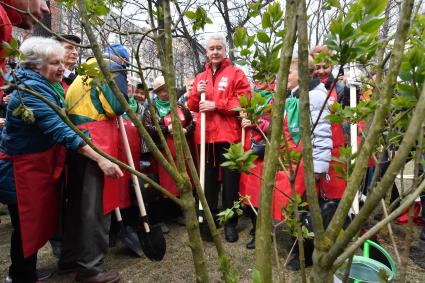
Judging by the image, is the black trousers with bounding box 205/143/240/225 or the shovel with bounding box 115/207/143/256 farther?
the black trousers with bounding box 205/143/240/225

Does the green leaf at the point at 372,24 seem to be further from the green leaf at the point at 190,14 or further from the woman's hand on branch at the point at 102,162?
the woman's hand on branch at the point at 102,162

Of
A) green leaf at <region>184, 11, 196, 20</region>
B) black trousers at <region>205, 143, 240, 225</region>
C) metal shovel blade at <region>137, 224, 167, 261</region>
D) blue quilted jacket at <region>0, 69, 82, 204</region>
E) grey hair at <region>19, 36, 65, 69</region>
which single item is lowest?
metal shovel blade at <region>137, 224, 167, 261</region>

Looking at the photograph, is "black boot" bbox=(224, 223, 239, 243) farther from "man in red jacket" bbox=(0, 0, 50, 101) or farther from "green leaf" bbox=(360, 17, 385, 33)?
"green leaf" bbox=(360, 17, 385, 33)

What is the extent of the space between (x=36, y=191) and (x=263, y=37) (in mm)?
1998

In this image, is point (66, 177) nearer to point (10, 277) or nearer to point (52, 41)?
point (10, 277)

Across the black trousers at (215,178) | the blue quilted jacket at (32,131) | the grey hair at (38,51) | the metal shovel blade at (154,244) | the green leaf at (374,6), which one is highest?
the grey hair at (38,51)

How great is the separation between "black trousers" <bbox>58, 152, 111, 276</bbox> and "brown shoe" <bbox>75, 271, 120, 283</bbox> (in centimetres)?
3

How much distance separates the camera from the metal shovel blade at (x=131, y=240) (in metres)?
3.08

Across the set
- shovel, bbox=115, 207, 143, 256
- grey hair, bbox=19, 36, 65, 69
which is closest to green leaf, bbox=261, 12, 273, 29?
grey hair, bbox=19, 36, 65, 69

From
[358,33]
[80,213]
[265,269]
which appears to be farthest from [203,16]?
[80,213]

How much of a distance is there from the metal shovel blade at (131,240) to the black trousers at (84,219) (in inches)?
20.5

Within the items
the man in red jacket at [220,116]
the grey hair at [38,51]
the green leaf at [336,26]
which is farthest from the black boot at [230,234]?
the green leaf at [336,26]

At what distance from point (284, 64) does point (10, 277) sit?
8.44ft

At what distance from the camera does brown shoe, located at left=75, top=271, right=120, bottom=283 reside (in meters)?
2.47
